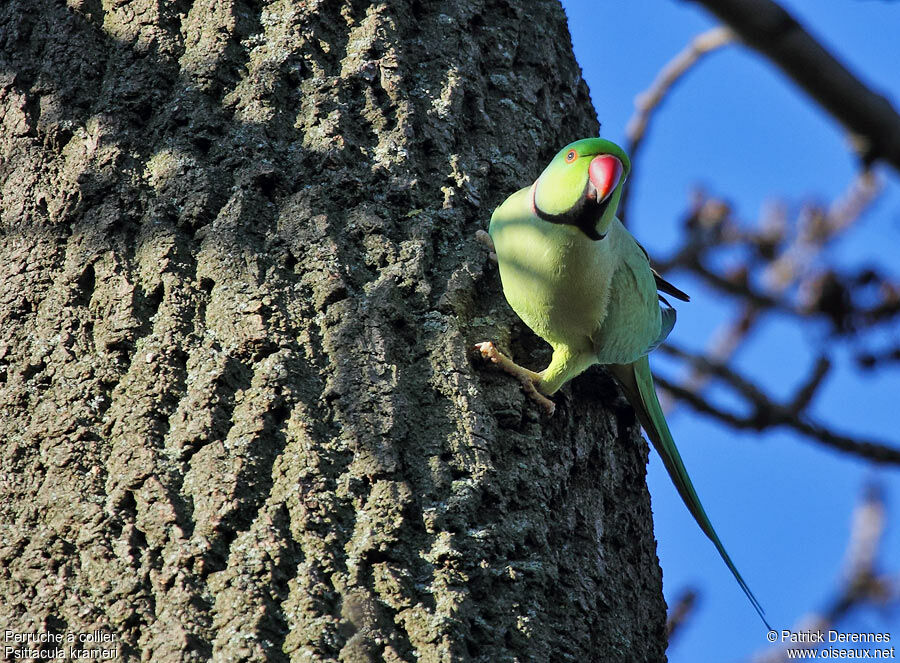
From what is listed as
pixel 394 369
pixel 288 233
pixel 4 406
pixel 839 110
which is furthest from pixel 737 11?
pixel 4 406

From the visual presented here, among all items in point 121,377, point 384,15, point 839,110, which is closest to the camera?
point 839,110

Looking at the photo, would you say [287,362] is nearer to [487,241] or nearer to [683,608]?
[487,241]

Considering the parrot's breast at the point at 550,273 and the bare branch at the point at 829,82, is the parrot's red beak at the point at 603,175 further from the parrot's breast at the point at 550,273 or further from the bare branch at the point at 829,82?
the bare branch at the point at 829,82

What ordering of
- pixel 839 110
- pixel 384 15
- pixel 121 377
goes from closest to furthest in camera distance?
pixel 839 110, pixel 121 377, pixel 384 15

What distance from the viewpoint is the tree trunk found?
159 cm

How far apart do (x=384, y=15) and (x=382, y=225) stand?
2.05ft

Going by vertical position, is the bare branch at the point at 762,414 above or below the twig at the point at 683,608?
above

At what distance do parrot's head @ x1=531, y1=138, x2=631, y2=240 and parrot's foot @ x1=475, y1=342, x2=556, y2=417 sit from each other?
0.45 meters

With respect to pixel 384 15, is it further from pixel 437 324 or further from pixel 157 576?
pixel 157 576

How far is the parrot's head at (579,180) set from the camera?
230 centimetres

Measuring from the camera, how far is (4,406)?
6.01 feet

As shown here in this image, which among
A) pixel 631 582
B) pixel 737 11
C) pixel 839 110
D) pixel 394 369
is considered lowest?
pixel 631 582

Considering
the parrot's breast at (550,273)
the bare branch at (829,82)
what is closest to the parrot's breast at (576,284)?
the parrot's breast at (550,273)

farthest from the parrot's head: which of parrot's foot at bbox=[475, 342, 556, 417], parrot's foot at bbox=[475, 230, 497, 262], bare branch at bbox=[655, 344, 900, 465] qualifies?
bare branch at bbox=[655, 344, 900, 465]
